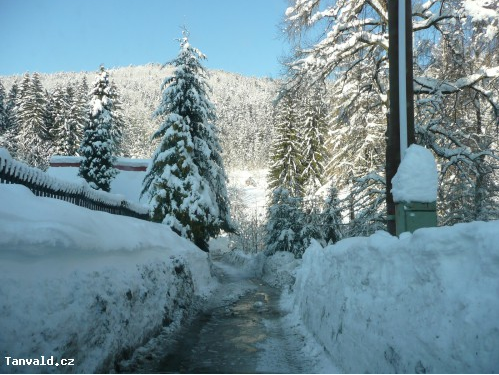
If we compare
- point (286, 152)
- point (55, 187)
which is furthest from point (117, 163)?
point (55, 187)

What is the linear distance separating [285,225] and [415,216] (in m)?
21.4

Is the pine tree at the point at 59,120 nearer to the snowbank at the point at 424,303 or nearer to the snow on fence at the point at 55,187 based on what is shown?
the snow on fence at the point at 55,187

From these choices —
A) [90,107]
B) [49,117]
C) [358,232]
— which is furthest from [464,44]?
[49,117]

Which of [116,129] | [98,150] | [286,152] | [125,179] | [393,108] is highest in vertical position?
[116,129]

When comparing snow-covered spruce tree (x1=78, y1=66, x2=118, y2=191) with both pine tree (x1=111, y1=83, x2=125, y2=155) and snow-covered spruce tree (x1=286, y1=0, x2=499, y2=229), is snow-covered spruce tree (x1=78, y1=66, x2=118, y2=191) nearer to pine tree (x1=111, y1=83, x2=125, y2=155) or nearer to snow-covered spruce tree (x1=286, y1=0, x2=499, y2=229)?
pine tree (x1=111, y1=83, x2=125, y2=155)

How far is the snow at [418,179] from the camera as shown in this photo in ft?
19.5

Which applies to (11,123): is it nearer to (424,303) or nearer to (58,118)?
(58,118)

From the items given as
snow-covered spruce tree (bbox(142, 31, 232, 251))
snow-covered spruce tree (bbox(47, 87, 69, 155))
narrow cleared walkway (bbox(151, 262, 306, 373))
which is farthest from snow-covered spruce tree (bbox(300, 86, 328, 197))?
snow-covered spruce tree (bbox(47, 87, 69, 155))

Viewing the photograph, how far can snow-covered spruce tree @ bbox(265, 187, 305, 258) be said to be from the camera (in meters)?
26.5

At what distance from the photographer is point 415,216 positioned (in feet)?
19.6

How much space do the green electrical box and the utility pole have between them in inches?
57.3

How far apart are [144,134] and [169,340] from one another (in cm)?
10332

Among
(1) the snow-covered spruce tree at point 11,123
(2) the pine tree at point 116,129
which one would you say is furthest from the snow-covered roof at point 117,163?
(1) the snow-covered spruce tree at point 11,123

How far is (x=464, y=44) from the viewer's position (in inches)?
354
